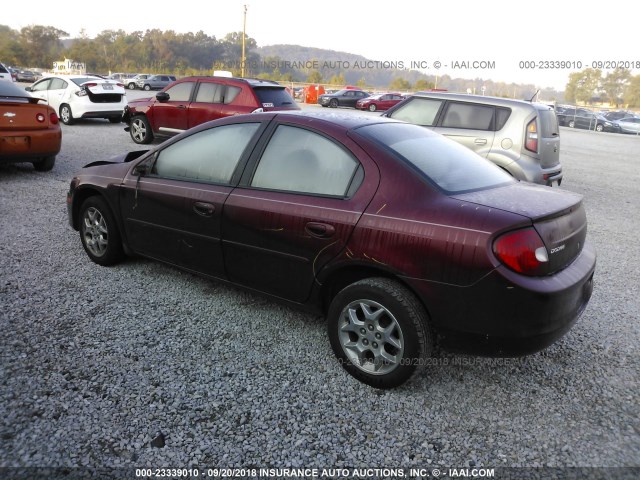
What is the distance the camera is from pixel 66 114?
14961 mm

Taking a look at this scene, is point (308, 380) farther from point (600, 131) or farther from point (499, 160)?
point (600, 131)

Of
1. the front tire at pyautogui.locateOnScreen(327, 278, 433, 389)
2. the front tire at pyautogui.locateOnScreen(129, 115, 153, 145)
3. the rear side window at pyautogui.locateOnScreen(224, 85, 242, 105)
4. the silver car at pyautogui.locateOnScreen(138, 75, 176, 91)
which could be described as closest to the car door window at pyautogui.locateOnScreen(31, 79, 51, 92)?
the front tire at pyautogui.locateOnScreen(129, 115, 153, 145)

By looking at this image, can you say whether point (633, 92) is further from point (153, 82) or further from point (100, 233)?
point (100, 233)

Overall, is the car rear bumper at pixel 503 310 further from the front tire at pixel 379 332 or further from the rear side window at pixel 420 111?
the rear side window at pixel 420 111

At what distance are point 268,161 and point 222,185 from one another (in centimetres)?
41

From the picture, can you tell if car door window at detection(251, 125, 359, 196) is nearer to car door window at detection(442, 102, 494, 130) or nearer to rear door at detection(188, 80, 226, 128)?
car door window at detection(442, 102, 494, 130)

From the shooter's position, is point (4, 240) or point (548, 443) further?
point (4, 240)

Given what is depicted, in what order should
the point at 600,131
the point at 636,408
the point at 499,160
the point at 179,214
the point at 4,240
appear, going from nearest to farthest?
1. the point at 636,408
2. the point at 179,214
3. the point at 4,240
4. the point at 499,160
5. the point at 600,131

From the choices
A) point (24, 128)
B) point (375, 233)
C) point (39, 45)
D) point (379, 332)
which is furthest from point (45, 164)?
point (39, 45)

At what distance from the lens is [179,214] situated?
375cm

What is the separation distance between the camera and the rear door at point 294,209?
9.76 feet

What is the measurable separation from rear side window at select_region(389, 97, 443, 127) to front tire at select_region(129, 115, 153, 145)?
6636mm

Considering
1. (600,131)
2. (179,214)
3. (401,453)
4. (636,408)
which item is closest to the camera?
(401,453)

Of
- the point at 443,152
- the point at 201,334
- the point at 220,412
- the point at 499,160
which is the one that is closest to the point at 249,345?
the point at 201,334
